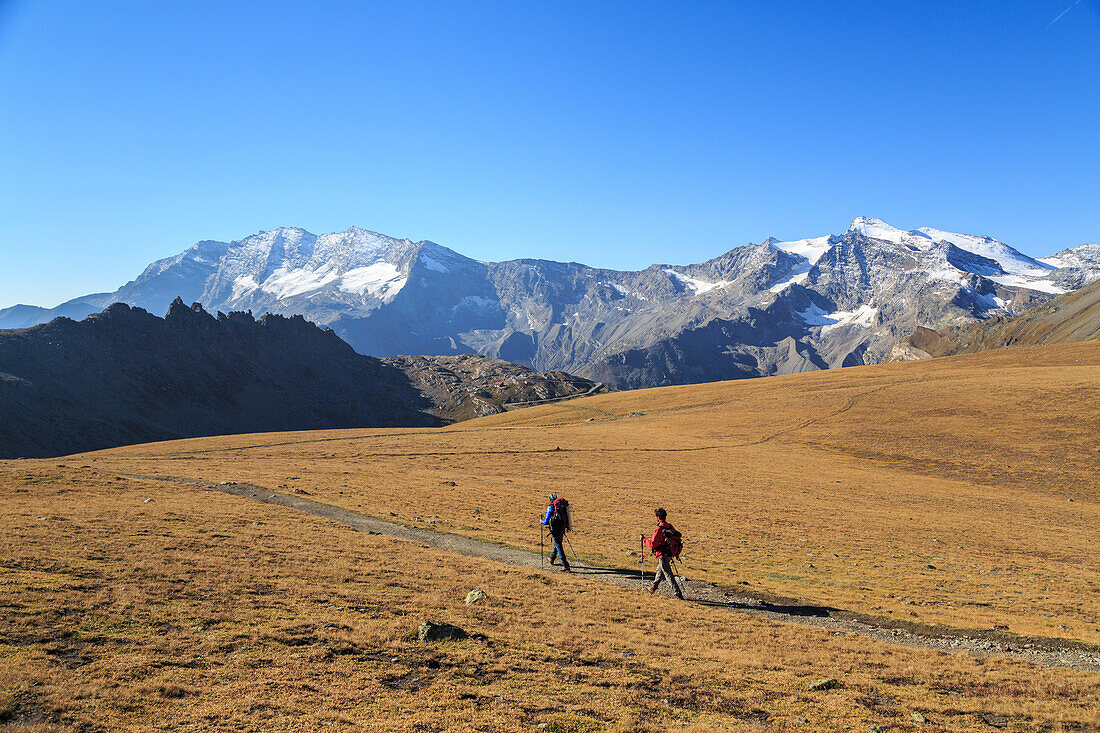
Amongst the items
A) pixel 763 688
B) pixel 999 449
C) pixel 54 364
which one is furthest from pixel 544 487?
pixel 54 364

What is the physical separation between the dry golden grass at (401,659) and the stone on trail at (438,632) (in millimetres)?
450

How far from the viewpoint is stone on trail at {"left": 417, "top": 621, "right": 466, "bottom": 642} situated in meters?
14.2

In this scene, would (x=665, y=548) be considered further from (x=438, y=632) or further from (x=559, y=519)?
(x=438, y=632)

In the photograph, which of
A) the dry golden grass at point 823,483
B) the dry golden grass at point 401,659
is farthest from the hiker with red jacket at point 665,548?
the dry golden grass at point 823,483

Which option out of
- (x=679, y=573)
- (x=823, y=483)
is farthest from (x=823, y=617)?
(x=823, y=483)

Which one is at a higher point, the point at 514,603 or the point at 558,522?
the point at 558,522

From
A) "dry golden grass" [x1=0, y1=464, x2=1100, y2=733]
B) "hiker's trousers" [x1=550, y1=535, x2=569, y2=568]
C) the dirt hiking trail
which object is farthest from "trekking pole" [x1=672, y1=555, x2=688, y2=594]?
"hiker's trousers" [x1=550, y1=535, x2=569, y2=568]

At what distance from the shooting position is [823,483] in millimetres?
49719

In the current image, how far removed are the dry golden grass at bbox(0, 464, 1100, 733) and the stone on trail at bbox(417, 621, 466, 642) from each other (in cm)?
45

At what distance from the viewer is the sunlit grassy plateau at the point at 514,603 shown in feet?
35.8

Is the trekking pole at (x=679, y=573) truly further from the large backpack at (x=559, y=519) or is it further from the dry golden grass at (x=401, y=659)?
the large backpack at (x=559, y=519)

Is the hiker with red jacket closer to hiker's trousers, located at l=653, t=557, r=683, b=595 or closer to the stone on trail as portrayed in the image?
hiker's trousers, located at l=653, t=557, r=683, b=595

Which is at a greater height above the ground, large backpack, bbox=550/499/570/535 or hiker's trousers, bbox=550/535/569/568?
large backpack, bbox=550/499/570/535

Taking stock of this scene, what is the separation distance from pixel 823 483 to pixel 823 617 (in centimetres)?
3352
